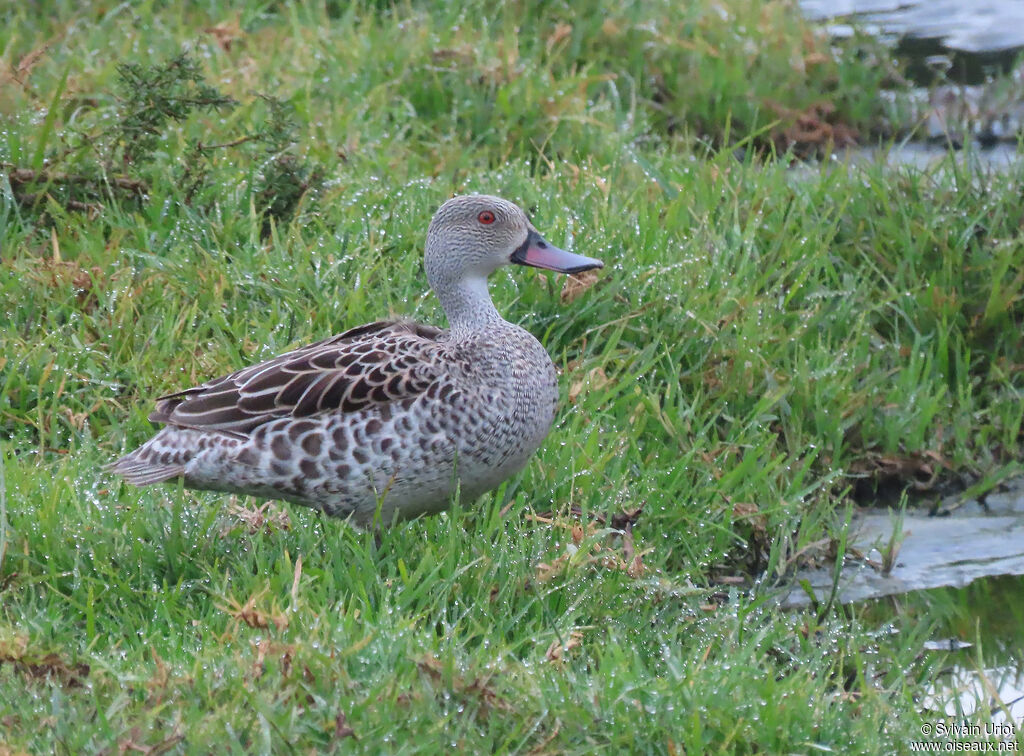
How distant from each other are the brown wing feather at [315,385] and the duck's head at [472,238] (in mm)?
334

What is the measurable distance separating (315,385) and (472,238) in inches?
29.7

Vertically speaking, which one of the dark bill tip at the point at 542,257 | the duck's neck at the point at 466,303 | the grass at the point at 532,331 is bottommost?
the grass at the point at 532,331

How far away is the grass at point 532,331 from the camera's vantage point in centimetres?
353

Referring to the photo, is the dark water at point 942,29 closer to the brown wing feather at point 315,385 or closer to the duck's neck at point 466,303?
the duck's neck at point 466,303

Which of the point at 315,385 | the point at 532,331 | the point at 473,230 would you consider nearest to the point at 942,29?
the point at 532,331

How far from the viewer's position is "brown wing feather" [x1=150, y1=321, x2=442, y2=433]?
4.21 m

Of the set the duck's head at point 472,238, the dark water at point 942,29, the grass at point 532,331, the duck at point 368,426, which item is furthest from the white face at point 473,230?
the dark water at point 942,29

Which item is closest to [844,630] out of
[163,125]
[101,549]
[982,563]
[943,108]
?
[982,563]

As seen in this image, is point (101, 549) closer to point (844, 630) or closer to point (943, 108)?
point (844, 630)

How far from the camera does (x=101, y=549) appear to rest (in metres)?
4.18

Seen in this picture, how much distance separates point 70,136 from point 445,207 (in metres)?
2.15

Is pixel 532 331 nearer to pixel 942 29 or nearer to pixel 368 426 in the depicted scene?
pixel 368 426

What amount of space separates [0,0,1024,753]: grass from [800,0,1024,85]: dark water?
0.61m

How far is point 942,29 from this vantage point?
9.35 m
